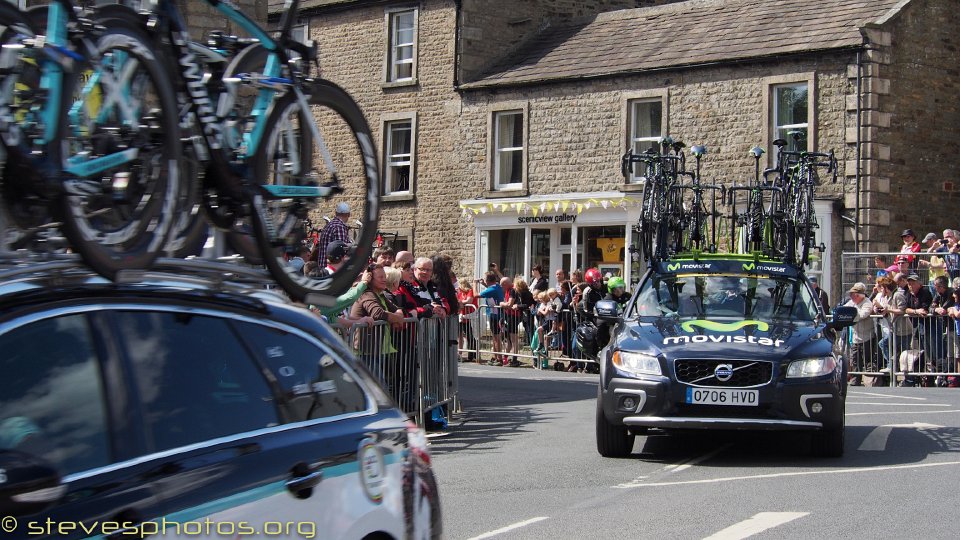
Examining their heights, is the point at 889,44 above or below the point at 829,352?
above

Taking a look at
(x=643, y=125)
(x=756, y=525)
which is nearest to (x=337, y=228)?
(x=756, y=525)

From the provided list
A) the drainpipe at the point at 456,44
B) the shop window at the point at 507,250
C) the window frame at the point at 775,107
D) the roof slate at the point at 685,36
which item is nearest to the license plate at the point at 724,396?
the roof slate at the point at 685,36

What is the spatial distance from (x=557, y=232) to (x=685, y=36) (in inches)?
238

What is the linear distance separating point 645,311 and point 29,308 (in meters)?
10.3

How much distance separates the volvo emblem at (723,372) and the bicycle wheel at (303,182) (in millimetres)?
6247

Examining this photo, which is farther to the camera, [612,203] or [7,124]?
[612,203]

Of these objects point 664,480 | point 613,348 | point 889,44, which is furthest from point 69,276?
point 889,44

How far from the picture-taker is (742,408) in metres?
12.1

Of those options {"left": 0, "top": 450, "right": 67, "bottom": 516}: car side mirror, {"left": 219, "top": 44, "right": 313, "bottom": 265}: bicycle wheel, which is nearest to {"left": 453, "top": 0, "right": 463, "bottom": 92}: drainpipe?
{"left": 219, "top": 44, "right": 313, "bottom": 265}: bicycle wheel

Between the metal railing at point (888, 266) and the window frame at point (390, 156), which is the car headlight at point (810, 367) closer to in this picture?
the metal railing at point (888, 266)

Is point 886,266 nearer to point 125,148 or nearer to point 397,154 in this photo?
point 397,154

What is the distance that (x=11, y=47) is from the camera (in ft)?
14.7

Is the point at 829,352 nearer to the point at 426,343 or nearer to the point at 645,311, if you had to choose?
the point at 645,311

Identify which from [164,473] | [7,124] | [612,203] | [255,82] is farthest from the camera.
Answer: [612,203]
